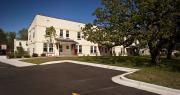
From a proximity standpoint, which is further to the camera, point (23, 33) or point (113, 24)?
point (23, 33)

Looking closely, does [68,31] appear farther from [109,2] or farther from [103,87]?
[103,87]

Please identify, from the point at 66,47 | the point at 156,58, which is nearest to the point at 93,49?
the point at 66,47

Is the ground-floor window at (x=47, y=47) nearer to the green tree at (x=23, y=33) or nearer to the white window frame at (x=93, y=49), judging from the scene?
the white window frame at (x=93, y=49)

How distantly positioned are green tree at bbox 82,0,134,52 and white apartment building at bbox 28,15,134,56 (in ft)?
A: 49.1

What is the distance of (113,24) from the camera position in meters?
19.0

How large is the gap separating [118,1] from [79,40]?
20.5 meters

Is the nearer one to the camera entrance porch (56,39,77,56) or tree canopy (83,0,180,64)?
tree canopy (83,0,180,64)

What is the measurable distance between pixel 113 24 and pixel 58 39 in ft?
56.2

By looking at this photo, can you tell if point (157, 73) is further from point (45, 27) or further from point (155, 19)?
point (45, 27)

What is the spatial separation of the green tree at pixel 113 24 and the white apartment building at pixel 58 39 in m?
15.0

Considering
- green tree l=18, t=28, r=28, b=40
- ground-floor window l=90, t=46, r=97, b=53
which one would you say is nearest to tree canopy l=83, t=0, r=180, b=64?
ground-floor window l=90, t=46, r=97, b=53

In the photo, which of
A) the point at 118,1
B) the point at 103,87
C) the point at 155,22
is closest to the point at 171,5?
the point at 155,22

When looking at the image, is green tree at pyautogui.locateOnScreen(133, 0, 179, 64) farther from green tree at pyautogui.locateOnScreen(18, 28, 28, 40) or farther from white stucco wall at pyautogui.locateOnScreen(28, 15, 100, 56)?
green tree at pyautogui.locateOnScreen(18, 28, 28, 40)

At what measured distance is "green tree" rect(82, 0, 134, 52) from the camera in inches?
709
